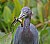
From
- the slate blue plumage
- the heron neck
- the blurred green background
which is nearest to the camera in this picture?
the heron neck

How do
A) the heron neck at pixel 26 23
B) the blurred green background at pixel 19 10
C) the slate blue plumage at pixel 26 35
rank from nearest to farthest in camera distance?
the heron neck at pixel 26 23, the slate blue plumage at pixel 26 35, the blurred green background at pixel 19 10

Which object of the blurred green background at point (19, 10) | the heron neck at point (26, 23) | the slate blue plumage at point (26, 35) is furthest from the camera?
the blurred green background at point (19, 10)

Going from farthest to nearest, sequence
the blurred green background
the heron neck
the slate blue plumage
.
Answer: the blurred green background → the slate blue plumage → the heron neck

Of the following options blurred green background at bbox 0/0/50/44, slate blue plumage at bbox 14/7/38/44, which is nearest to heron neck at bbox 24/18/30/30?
slate blue plumage at bbox 14/7/38/44

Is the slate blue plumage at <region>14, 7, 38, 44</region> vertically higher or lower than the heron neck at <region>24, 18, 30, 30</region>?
lower

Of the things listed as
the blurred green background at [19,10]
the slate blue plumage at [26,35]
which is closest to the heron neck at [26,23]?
the slate blue plumage at [26,35]

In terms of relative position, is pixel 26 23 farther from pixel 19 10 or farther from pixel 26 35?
pixel 19 10

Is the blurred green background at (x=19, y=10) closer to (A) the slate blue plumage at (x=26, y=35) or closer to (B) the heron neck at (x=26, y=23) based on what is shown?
(A) the slate blue plumage at (x=26, y=35)

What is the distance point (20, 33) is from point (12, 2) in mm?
1187

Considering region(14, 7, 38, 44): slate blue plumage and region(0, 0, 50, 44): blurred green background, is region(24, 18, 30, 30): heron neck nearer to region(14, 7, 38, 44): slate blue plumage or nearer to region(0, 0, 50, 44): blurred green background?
region(14, 7, 38, 44): slate blue plumage

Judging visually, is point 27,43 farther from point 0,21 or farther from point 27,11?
point 0,21

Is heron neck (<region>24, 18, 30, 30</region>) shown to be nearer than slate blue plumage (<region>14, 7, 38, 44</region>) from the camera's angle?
Yes

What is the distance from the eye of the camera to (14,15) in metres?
3.07

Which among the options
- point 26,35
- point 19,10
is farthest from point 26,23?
point 19,10
